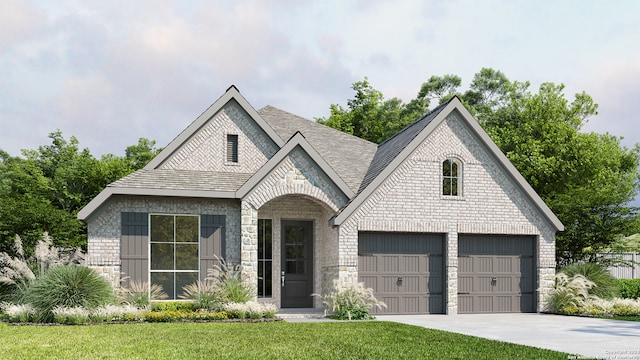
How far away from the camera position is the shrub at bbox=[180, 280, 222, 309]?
639 inches

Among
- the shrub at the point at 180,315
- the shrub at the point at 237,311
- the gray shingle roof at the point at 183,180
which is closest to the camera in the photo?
the shrub at the point at 180,315

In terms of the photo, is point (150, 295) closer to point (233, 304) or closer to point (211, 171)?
point (233, 304)

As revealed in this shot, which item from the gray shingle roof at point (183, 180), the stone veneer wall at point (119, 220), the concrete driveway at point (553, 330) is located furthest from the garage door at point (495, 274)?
the gray shingle roof at point (183, 180)

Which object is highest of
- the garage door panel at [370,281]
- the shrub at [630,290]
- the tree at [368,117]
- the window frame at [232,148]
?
the tree at [368,117]

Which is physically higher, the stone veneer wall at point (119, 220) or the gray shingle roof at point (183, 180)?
the gray shingle roof at point (183, 180)

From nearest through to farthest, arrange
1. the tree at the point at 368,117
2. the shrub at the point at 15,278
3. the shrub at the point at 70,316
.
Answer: the shrub at the point at 70,316 → the shrub at the point at 15,278 → the tree at the point at 368,117

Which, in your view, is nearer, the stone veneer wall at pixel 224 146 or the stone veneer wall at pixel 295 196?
the stone veneer wall at pixel 295 196

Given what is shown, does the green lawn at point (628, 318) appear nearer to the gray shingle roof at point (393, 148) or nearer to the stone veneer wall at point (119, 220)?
the gray shingle roof at point (393, 148)

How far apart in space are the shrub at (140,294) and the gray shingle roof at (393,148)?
20.4 feet

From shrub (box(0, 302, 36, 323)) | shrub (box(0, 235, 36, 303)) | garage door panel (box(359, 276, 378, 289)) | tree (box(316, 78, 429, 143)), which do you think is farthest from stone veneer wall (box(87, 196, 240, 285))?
tree (box(316, 78, 429, 143))

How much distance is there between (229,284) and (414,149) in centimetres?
656

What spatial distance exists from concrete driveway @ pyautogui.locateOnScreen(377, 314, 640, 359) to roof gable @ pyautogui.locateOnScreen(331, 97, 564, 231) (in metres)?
3.13

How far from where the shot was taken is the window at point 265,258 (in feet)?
63.0

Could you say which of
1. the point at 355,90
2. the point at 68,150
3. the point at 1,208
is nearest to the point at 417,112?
the point at 355,90
